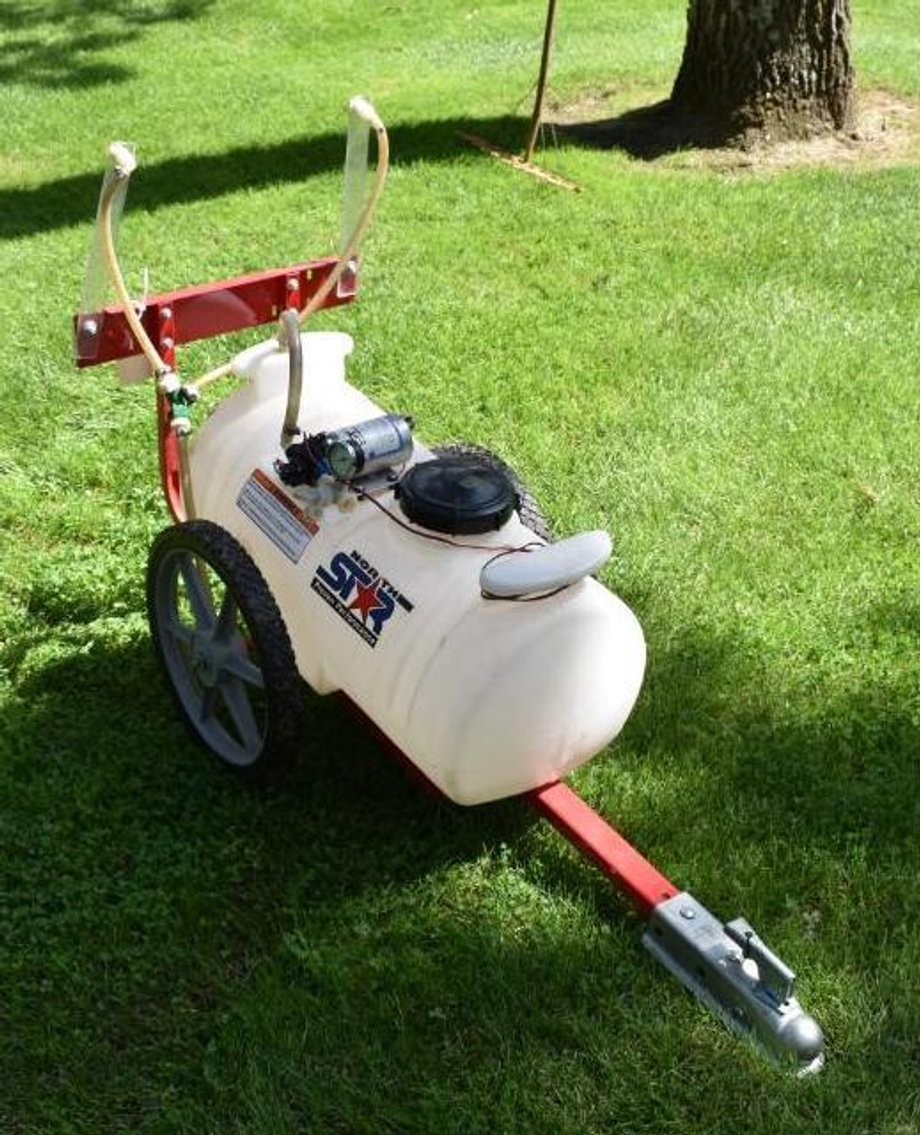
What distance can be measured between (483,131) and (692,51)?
1207 mm

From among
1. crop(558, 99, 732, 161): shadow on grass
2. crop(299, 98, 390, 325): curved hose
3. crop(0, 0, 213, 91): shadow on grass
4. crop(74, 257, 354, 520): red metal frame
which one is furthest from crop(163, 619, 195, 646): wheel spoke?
crop(0, 0, 213, 91): shadow on grass

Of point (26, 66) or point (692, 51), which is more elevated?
point (692, 51)

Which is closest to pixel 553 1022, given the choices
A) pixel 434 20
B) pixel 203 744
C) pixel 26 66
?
pixel 203 744

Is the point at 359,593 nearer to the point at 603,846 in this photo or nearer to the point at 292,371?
the point at 292,371

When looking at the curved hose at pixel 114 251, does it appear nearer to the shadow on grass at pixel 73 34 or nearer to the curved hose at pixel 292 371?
the curved hose at pixel 292 371

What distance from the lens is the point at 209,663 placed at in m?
3.31

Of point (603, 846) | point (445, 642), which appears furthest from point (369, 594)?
point (603, 846)

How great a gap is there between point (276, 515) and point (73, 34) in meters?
8.47

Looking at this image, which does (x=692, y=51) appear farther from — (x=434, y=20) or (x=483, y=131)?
(x=434, y=20)

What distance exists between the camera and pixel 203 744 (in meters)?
3.38

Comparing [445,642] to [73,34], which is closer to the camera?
[445,642]

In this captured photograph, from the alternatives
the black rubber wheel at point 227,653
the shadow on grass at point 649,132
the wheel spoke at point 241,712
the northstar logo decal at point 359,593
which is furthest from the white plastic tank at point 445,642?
the shadow on grass at point 649,132

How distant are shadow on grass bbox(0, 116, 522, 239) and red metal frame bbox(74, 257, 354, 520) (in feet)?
12.4

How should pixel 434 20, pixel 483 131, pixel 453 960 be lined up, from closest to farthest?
pixel 453 960 < pixel 483 131 < pixel 434 20
